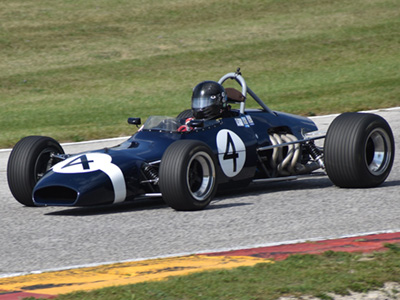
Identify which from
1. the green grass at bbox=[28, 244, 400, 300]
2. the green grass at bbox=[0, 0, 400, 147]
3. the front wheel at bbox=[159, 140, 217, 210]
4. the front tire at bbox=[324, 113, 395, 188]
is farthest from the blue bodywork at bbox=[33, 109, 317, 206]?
the green grass at bbox=[0, 0, 400, 147]

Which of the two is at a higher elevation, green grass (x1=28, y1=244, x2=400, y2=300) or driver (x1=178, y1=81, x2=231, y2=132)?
driver (x1=178, y1=81, x2=231, y2=132)

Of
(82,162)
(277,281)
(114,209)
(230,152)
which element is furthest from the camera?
(230,152)

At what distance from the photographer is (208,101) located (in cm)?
837

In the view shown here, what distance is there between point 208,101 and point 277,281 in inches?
153

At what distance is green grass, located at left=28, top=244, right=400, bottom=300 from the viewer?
453 cm

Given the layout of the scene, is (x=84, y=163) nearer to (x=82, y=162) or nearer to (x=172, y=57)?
(x=82, y=162)

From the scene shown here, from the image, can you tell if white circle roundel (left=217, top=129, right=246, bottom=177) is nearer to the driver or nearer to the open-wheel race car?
the open-wheel race car

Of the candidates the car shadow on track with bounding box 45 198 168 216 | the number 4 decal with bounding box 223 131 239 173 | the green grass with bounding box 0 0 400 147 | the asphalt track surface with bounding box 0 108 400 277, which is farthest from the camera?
the green grass with bounding box 0 0 400 147

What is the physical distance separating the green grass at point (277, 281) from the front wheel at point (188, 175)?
6.61ft

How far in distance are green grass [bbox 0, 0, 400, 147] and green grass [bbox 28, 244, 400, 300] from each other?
8901 mm

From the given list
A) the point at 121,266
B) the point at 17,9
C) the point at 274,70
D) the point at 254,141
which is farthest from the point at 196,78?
the point at 121,266

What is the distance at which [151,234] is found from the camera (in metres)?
6.45

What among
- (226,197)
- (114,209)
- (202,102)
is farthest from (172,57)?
(114,209)

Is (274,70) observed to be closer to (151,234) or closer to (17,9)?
(17,9)
